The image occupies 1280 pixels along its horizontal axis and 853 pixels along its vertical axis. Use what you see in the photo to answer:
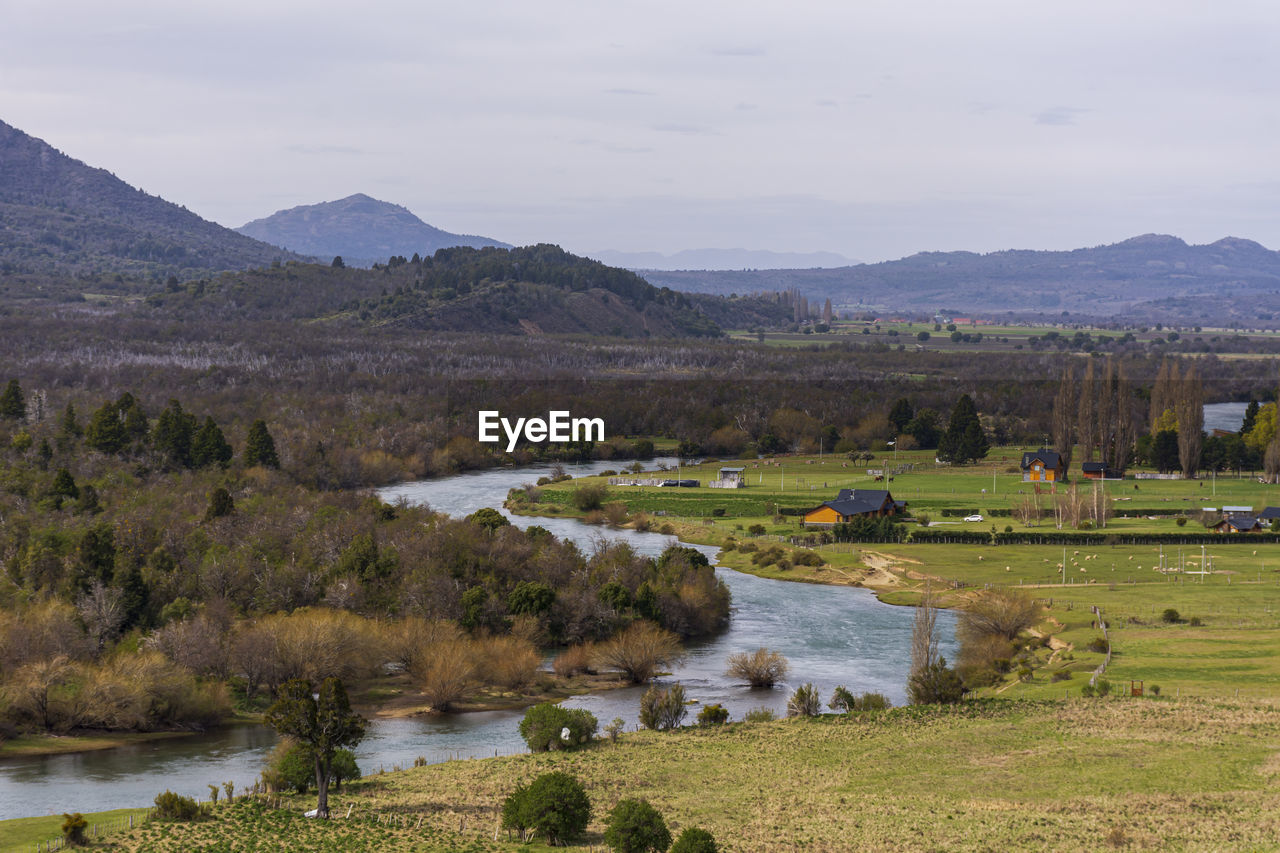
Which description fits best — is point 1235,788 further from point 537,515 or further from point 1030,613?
point 537,515

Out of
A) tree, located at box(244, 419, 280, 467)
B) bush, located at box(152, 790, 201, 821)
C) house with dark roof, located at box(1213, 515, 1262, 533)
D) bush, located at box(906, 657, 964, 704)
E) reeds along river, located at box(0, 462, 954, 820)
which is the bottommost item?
reeds along river, located at box(0, 462, 954, 820)

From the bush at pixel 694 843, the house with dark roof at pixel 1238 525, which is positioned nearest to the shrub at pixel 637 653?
the bush at pixel 694 843

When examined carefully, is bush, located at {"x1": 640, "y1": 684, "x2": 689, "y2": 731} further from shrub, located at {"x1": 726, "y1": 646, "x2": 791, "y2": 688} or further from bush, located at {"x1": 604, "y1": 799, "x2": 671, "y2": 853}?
bush, located at {"x1": 604, "y1": 799, "x2": 671, "y2": 853}

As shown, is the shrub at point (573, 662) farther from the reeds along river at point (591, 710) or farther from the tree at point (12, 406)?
the tree at point (12, 406)

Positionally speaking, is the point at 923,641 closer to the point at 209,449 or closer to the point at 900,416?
the point at 209,449

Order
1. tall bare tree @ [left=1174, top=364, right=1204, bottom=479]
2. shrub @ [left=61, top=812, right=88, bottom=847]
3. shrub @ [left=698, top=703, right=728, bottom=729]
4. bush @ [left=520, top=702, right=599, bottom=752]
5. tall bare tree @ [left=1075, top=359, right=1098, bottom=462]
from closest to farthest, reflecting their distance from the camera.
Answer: shrub @ [left=61, top=812, right=88, bottom=847]
bush @ [left=520, top=702, right=599, bottom=752]
shrub @ [left=698, top=703, right=728, bottom=729]
tall bare tree @ [left=1174, top=364, right=1204, bottom=479]
tall bare tree @ [left=1075, top=359, right=1098, bottom=462]

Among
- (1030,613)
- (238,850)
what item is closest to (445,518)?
(1030,613)

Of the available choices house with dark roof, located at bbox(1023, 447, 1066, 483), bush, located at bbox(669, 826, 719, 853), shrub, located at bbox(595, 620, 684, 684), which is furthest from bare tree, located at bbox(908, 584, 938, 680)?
house with dark roof, located at bbox(1023, 447, 1066, 483)
